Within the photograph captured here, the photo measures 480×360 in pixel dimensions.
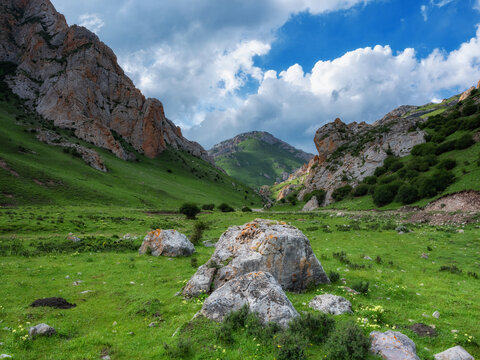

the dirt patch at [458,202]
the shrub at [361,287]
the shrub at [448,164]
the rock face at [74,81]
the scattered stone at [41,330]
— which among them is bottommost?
the scattered stone at [41,330]

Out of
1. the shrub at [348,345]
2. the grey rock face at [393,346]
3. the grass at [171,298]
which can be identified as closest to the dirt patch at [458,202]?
the grass at [171,298]

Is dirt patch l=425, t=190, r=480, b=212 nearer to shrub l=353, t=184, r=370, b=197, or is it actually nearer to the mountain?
the mountain

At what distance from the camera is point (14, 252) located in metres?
20.1

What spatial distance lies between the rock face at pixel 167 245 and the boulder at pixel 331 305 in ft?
45.8

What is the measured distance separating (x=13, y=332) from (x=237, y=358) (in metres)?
8.48

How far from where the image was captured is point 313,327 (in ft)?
26.8

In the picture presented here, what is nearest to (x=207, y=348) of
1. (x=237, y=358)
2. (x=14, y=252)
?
(x=237, y=358)

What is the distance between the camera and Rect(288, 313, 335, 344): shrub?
25.4 feet

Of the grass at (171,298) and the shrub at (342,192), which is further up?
the shrub at (342,192)

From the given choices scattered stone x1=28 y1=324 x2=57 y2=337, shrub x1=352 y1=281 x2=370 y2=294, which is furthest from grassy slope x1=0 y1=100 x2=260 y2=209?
shrub x1=352 y1=281 x2=370 y2=294

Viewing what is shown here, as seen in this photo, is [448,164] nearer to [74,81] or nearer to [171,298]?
[171,298]

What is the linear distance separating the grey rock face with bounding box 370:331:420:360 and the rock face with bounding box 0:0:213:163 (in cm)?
13537

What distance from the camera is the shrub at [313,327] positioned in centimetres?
774

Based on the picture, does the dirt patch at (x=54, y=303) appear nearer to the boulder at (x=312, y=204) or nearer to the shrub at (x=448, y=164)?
the shrub at (x=448, y=164)
